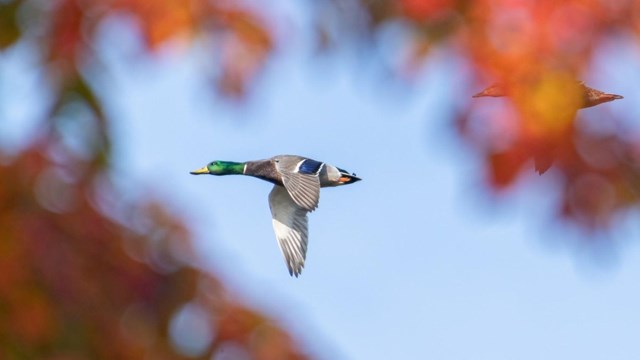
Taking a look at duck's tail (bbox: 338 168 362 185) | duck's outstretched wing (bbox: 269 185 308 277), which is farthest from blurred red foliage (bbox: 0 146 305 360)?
duck's outstretched wing (bbox: 269 185 308 277)

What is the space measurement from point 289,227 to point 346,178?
12.2 feet

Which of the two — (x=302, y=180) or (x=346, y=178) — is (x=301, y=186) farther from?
(x=346, y=178)

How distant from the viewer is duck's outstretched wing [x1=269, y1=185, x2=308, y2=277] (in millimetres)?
14922

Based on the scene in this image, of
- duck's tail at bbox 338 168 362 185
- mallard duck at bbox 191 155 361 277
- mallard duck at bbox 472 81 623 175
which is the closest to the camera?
mallard duck at bbox 472 81 623 175

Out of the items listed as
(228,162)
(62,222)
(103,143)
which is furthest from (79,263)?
(228,162)

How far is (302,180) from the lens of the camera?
1179cm

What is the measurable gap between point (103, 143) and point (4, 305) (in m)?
0.92

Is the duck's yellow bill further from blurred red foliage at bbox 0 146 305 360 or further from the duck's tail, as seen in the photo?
blurred red foliage at bbox 0 146 305 360

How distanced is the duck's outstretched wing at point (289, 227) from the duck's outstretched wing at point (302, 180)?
2.69 metres

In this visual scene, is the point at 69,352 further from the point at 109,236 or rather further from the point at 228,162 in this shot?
the point at 228,162

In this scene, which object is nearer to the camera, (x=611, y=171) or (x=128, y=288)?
(x=611, y=171)

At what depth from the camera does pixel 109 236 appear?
20.7 feet

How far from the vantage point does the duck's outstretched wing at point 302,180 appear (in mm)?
11445

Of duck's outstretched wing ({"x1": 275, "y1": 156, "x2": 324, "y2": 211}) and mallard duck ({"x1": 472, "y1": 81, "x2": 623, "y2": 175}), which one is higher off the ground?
duck's outstretched wing ({"x1": 275, "y1": 156, "x2": 324, "y2": 211})
